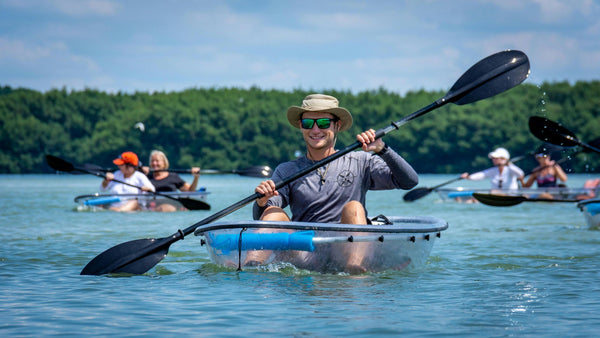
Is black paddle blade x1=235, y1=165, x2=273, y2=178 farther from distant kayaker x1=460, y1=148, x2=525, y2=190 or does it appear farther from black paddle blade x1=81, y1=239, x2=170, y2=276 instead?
black paddle blade x1=81, y1=239, x2=170, y2=276

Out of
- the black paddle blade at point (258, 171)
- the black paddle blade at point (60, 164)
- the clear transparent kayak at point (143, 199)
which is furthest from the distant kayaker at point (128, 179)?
the black paddle blade at point (258, 171)

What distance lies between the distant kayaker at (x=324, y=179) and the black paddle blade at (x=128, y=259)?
0.93 metres

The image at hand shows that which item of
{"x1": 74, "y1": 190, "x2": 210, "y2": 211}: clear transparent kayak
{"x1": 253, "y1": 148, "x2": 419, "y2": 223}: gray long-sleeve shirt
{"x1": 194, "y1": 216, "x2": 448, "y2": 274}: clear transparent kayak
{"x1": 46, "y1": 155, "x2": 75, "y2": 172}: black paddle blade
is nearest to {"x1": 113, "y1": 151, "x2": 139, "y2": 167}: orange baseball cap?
{"x1": 74, "y1": 190, "x2": 210, "y2": 211}: clear transparent kayak

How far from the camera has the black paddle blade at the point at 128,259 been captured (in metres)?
6.80

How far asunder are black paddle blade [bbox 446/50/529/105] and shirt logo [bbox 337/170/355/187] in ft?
4.39

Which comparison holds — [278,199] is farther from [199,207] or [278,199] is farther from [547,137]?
[199,207]

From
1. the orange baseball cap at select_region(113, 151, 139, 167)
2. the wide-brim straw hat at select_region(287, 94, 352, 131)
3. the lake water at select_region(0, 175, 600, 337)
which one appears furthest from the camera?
the orange baseball cap at select_region(113, 151, 139, 167)

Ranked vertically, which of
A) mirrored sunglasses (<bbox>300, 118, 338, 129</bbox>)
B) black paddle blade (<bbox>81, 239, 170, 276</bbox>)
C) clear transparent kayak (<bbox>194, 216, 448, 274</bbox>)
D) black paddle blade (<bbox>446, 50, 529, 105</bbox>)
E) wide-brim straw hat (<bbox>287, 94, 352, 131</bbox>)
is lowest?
black paddle blade (<bbox>81, 239, 170, 276</bbox>)

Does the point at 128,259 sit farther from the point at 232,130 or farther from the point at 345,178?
the point at 232,130

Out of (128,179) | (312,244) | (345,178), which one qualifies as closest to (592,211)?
(345,178)

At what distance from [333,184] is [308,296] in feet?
3.99

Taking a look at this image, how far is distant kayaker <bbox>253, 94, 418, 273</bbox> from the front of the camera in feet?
21.5

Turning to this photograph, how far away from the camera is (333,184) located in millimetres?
6629

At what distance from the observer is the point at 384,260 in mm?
6508
